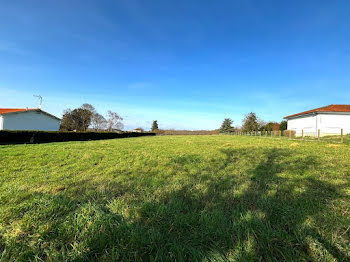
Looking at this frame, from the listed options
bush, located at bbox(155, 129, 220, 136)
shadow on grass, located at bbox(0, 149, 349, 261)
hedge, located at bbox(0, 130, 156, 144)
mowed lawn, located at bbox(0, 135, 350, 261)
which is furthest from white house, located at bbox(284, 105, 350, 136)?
bush, located at bbox(155, 129, 220, 136)

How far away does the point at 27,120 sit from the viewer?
21625 millimetres

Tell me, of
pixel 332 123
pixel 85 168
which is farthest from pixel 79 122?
pixel 332 123

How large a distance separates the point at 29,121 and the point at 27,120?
0.83 ft

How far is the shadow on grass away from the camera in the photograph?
120 cm

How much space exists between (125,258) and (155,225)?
0.43 meters

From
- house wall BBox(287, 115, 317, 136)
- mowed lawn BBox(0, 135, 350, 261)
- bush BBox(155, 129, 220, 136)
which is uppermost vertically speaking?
house wall BBox(287, 115, 317, 136)

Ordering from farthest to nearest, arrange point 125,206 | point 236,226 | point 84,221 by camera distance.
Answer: point 125,206, point 84,221, point 236,226

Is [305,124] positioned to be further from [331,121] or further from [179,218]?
[179,218]

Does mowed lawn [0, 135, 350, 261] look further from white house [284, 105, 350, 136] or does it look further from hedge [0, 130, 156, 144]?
white house [284, 105, 350, 136]

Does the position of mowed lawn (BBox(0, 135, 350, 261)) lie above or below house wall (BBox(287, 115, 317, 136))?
below

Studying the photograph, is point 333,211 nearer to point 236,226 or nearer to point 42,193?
point 236,226

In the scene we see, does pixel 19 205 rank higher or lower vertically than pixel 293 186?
lower

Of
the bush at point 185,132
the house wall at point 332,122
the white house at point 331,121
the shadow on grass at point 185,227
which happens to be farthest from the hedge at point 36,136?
the bush at point 185,132

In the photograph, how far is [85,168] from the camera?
3939 mm
